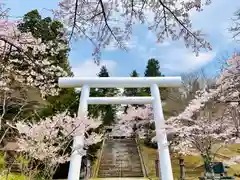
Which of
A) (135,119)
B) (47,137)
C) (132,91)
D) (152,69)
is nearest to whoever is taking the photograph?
(47,137)

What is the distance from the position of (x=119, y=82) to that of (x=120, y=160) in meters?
7.88

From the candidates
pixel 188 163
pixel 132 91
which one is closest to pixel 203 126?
pixel 188 163

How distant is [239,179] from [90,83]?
6.41 m

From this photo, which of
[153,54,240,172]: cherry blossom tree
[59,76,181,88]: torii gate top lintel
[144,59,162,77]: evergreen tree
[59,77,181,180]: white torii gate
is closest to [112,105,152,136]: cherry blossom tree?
[153,54,240,172]: cherry blossom tree

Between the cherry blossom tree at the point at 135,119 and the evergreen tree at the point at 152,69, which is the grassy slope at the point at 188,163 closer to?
the cherry blossom tree at the point at 135,119

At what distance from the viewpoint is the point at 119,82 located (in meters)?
7.46

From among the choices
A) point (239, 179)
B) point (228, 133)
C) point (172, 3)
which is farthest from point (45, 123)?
point (239, 179)

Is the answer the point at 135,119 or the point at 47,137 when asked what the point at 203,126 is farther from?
the point at 135,119

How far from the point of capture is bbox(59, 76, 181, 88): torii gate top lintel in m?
7.48

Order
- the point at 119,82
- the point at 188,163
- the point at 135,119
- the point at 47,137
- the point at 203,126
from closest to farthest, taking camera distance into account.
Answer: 1. the point at 47,137
2. the point at 119,82
3. the point at 203,126
4. the point at 188,163
5. the point at 135,119

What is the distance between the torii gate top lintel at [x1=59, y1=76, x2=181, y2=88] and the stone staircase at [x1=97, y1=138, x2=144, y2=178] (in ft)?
19.9

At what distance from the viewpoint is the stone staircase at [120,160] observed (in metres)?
12.8

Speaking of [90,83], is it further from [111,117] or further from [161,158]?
[111,117]

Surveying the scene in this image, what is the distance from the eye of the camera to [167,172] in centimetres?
668
